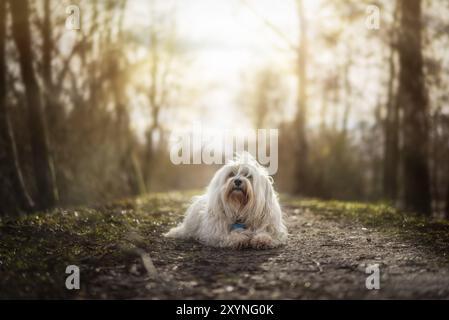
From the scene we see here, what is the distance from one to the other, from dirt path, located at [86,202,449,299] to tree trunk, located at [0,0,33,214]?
488cm

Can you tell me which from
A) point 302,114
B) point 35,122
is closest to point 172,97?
point 302,114

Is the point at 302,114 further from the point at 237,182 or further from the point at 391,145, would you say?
the point at 237,182

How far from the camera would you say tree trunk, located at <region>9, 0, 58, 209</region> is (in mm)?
12180

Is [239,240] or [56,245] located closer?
[56,245]

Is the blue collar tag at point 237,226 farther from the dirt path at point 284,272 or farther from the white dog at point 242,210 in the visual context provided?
the dirt path at point 284,272

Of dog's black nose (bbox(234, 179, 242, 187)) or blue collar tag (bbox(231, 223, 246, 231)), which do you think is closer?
dog's black nose (bbox(234, 179, 242, 187))

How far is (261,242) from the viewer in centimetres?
768

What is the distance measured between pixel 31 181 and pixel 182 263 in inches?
343

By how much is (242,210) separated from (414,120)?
7.63 m

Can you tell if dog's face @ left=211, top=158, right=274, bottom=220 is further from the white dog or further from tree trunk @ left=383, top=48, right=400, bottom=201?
tree trunk @ left=383, top=48, right=400, bottom=201

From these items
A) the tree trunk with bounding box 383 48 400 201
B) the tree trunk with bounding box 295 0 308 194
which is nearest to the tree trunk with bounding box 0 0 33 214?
the tree trunk with bounding box 295 0 308 194

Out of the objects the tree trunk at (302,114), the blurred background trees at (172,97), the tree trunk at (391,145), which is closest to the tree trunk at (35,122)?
the blurred background trees at (172,97)

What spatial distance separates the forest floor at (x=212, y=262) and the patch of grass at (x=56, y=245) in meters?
0.01
